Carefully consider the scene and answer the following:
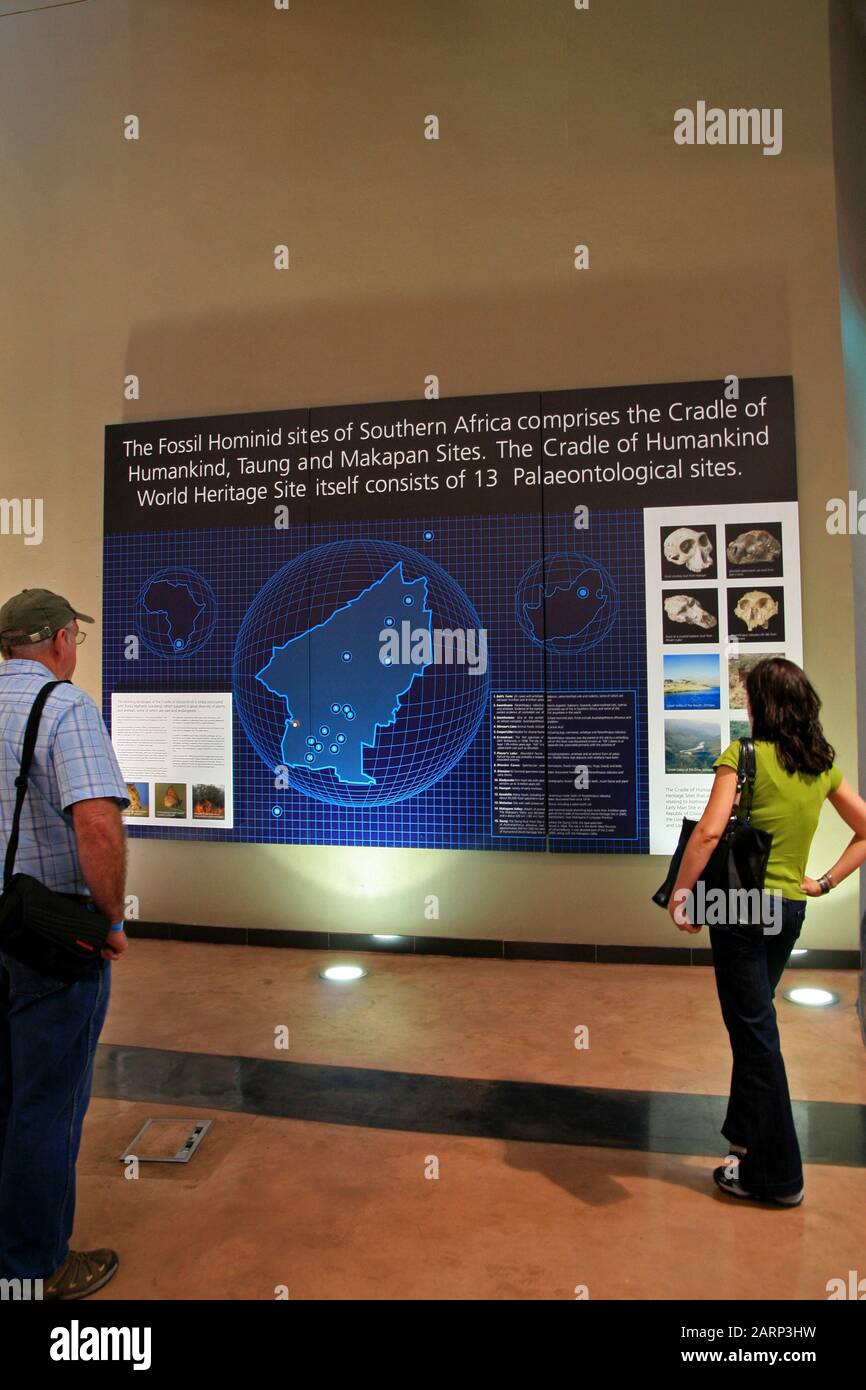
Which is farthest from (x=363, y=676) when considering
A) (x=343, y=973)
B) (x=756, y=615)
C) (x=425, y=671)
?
(x=756, y=615)

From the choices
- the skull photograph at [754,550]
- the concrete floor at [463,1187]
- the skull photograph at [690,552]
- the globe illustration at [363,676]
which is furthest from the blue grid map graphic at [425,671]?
the concrete floor at [463,1187]

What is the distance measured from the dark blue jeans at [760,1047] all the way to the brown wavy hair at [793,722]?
0.40 metres

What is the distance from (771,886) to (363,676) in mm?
2979

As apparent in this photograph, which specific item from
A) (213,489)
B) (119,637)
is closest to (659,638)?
(213,489)

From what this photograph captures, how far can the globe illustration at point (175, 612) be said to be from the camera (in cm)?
520

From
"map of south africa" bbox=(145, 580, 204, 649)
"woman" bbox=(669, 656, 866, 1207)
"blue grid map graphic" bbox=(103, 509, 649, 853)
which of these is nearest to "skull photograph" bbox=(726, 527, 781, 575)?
"blue grid map graphic" bbox=(103, 509, 649, 853)

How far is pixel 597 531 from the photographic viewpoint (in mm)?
4719

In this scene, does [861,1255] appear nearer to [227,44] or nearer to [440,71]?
[440,71]

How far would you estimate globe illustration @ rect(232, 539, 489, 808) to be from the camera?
4828mm

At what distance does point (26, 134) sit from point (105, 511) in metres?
2.66

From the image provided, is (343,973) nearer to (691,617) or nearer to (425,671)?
(425,671)

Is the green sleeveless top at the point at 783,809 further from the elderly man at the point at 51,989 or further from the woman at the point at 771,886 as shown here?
the elderly man at the point at 51,989

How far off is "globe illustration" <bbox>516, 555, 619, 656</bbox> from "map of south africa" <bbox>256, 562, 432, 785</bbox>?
2.03 feet

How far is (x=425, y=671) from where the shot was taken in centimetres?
486
